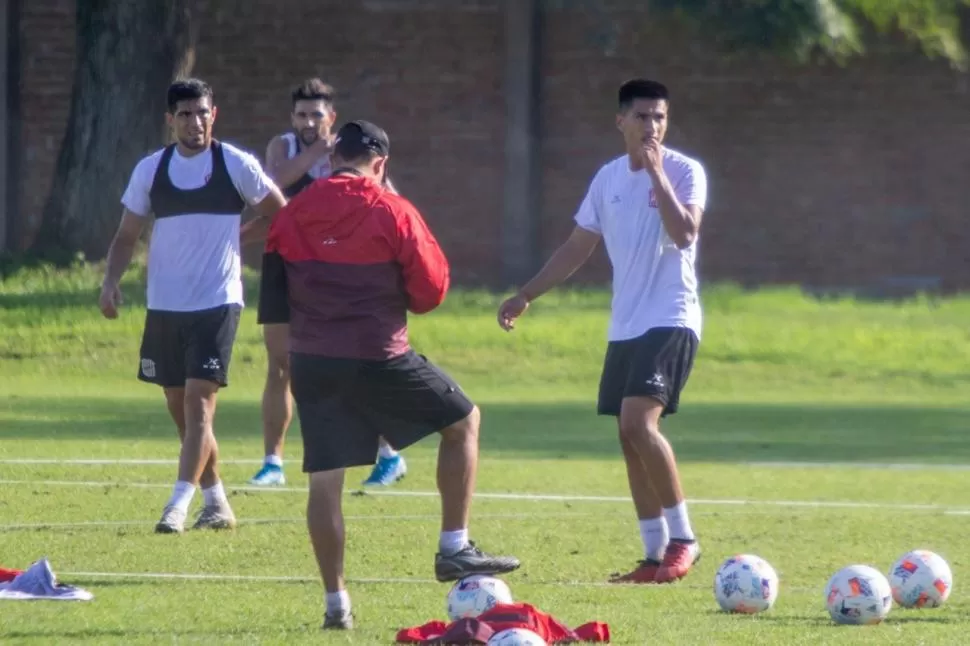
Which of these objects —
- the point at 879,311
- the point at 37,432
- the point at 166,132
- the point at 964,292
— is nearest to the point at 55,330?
the point at 166,132

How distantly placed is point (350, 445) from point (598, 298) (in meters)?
17.5

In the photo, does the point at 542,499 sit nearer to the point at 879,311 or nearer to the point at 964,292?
the point at 879,311

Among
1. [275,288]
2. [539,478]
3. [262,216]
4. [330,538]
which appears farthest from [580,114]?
[330,538]

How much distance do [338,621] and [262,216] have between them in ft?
11.4

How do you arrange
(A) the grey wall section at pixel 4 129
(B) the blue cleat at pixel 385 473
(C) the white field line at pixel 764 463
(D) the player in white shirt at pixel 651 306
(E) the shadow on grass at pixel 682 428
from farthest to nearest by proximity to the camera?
(A) the grey wall section at pixel 4 129
(E) the shadow on grass at pixel 682 428
(C) the white field line at pixel 764 463
(B) the blue cleat at pixel 385 473
(D) the player in white shirt at pixel 651 306

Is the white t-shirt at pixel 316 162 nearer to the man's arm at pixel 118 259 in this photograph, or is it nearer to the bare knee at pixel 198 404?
the man's arm at pixel 118 259

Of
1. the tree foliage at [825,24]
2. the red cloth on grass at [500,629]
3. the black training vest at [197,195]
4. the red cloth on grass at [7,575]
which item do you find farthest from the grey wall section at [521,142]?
the red cloth on grass at [500,629]

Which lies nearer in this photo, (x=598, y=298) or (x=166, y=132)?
(x=166, y=132)

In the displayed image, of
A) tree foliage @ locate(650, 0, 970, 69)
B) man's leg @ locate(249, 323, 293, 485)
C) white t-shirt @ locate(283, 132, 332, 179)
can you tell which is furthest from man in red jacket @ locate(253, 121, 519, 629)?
tree foliage @ locate(650, 0, 970, 69)

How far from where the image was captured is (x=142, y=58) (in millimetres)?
22812

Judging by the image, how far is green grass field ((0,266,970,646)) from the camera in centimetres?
801

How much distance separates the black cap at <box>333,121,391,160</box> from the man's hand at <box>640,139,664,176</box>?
58.1 inches

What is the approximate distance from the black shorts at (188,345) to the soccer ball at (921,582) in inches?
143

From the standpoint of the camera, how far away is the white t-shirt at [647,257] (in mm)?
9203
